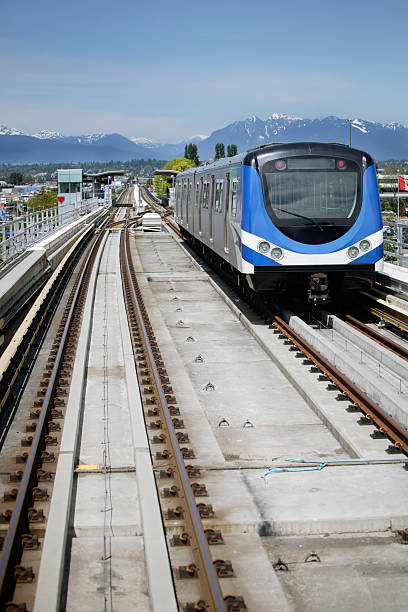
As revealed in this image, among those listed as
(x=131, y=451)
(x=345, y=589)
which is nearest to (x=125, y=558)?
(x=345, y=589)

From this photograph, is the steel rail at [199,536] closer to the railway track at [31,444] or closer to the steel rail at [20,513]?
the railway track at [31,444]

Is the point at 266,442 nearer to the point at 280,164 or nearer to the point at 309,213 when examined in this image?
the point at 309,213

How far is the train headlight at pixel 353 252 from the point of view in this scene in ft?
40.5

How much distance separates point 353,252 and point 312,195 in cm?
119

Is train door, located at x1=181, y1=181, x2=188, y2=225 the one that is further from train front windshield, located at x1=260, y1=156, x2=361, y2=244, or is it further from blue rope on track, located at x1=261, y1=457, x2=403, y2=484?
blue rope on track, located at x1=261, y1=457, x2=403, y2=484

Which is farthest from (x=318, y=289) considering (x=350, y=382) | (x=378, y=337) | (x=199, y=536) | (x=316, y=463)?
(x=199, y=536)

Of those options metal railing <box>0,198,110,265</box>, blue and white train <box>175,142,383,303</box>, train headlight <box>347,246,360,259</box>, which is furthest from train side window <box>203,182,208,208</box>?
train headlight <box>347,246,360,259</box>

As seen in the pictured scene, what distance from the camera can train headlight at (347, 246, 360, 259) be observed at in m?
12.4

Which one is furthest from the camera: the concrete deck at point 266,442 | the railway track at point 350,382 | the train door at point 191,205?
the train door at point 191,205

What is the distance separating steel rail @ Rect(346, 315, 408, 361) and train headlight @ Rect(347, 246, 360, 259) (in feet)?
3.88

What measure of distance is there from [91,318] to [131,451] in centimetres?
681

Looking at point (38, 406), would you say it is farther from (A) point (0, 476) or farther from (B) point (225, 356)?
(B) point (225, 356)

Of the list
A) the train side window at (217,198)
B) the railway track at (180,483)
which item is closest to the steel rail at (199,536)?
the railway track at (180,483)

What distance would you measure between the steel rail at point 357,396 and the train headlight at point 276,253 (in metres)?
1.27
